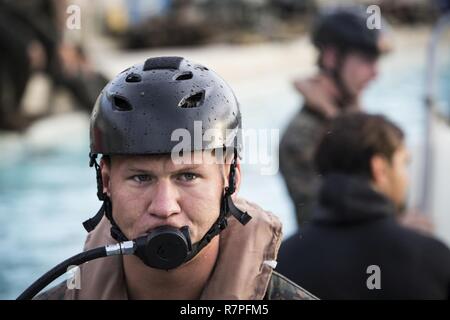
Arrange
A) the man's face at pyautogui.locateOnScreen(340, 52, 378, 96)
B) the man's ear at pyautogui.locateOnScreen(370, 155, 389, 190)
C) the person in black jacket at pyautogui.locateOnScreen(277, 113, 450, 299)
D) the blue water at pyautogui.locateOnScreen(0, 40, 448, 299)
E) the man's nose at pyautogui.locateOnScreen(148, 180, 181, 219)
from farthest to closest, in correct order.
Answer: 1. the blue water at pyautogui.locateOnScreen(0, 40, 448, 299)
2. the man's face at pyautogui.locateOnScreen(340, 52, 378, 96)
3. the man's ear at pyautogui.locateOnScreen(370, 155, 389, 190)
4. the person in black jacket at pyautogui.locateOnScreen(277, 113, 450, 299)
5. the man's nose at pyautogui.locateOnScreen(148, 180, 181, 219)

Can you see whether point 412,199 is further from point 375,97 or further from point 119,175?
point 375,97

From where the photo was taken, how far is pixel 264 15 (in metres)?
33.2

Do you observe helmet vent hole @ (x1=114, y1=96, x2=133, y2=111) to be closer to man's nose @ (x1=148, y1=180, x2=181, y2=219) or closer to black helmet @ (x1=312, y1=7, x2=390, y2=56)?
man's nose @ (x1=148, y1=180, x2=181, y2=219)

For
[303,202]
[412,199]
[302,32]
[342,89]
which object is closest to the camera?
[303,202]

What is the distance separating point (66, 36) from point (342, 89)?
9.67 m

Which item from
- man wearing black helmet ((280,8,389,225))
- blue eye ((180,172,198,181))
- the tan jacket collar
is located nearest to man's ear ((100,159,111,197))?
the tan jacket collar

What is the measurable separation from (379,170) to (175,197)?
2218mm

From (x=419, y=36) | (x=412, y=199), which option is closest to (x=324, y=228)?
(x=412, y=199)

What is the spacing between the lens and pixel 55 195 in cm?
1340

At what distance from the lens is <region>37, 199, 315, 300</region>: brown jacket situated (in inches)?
109

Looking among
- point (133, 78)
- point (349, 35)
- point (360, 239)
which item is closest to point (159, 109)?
point (133, 78)

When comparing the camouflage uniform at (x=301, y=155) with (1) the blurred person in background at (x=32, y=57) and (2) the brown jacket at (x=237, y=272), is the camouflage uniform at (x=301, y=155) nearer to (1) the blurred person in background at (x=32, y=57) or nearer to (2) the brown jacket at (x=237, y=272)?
(2) the brown jacket at (x=237, y=272)

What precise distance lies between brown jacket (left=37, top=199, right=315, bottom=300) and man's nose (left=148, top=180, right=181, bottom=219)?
22 centimetres

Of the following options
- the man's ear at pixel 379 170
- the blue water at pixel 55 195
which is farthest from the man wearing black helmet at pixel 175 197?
the blue water at pixel 55 195
